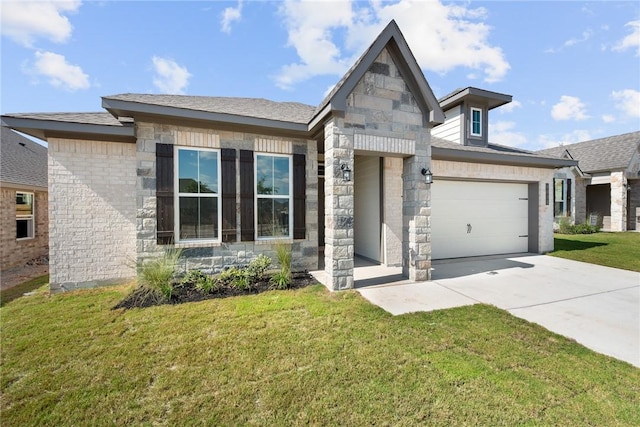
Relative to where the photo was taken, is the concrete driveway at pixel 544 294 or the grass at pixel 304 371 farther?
the concrete driveway at pixel 544 294

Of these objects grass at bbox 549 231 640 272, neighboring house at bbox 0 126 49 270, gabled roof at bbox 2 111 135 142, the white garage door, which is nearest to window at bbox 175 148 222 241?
gabled roof at bbox 2 111 135 142

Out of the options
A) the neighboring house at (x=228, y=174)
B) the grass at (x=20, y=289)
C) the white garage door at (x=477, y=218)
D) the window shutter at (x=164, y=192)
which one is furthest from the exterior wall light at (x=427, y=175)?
the grass at (x=20, y=289)

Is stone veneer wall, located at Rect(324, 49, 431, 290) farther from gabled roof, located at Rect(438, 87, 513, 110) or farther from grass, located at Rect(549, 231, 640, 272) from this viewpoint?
grass, located at Rect(549, 231, 640, 272)

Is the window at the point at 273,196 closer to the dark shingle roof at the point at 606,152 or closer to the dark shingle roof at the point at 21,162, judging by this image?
the dark shingle roof at the point at 21,162

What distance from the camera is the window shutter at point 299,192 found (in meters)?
6.42

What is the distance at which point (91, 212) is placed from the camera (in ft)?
18.1

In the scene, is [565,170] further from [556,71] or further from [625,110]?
[556,71]

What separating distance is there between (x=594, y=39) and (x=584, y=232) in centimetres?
1198

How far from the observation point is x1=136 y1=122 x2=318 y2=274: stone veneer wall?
548 centimetres

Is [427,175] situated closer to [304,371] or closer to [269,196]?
[269,196]

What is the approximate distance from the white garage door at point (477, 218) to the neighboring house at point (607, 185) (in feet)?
30.7

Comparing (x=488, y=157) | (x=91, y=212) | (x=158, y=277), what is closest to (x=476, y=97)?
(x=488, y=157)

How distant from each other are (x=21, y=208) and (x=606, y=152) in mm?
29743

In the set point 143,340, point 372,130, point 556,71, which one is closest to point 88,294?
point 143,340
